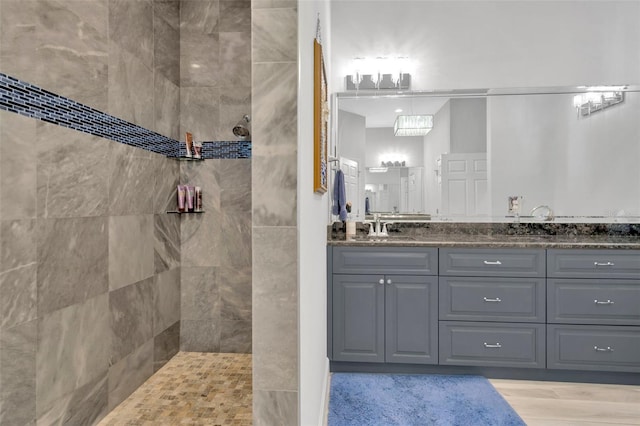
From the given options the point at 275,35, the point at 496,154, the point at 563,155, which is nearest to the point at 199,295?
the point at 275,35

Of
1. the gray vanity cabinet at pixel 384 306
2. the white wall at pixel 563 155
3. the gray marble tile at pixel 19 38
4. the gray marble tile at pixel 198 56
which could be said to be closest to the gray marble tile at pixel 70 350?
the gray marble tile at pixel 19 38

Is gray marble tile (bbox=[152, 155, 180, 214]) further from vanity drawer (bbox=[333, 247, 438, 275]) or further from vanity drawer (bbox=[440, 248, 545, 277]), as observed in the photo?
vanity drawer (bbox=[440, 248, 545, 277])

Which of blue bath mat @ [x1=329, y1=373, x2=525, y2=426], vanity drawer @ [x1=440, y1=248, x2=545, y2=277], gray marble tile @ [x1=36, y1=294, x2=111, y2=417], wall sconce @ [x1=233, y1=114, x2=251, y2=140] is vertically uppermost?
wall sconce @ [x1=233, y1=114, x2=251, y2=140]

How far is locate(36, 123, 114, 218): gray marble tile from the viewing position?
153 cm

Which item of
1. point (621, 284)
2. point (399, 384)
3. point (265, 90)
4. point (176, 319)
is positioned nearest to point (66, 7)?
point (265, 90)

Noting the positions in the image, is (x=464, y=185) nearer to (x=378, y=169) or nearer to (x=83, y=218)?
(x=378, y=169)

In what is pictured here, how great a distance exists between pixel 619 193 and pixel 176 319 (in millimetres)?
3515

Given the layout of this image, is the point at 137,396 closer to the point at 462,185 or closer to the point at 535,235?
the point at 462,185

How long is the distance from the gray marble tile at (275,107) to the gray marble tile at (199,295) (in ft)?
6.14

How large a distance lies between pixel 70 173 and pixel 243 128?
3.83 ft

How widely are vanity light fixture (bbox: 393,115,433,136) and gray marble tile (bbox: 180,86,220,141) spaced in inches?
56.6

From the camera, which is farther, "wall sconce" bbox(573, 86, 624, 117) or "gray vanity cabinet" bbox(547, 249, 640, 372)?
"wall sconce" bbox(573, 86, 624, 117)

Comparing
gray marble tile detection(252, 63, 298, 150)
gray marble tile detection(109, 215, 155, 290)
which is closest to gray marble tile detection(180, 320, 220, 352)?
gray marble tile detection(109, 215, 155, 290)

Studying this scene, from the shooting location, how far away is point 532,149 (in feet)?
9.49
